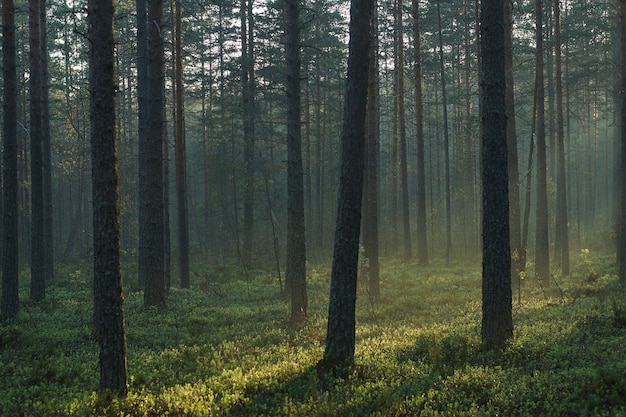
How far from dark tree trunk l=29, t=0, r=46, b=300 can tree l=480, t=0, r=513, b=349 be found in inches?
531

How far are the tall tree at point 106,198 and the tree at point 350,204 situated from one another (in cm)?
323

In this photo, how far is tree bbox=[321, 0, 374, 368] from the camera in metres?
7.88

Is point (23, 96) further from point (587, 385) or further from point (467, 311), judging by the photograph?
point (587, 385)

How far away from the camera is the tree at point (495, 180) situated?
858 centimetres

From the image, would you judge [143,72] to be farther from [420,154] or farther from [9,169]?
[420,154]

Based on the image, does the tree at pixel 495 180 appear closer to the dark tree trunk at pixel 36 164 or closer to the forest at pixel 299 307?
the forest at pixel 299 307

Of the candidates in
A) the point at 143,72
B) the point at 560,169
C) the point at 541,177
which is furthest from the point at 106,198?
the point at 560,169

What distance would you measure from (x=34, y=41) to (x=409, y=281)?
54.4ft

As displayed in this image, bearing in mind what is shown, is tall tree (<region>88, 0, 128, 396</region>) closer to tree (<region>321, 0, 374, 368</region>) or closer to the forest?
the forest

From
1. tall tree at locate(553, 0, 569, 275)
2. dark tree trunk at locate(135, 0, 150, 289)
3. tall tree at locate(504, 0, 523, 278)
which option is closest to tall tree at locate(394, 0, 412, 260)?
tall tree at locate(553, 0, 569, 275)

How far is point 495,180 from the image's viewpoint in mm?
8562

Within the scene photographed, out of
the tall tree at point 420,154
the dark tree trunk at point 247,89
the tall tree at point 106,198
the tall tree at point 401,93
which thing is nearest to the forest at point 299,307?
the tall tree at point 106,198

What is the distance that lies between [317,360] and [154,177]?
8544 millimetres

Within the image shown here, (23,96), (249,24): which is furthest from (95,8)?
(23,96)
